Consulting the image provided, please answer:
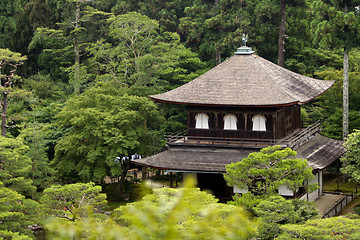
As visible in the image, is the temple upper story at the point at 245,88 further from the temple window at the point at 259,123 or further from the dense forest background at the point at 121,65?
the dense forest background at the point at 121,65

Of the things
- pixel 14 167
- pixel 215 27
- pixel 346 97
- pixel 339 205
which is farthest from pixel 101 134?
pixel 215 27

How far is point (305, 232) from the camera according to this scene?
21656 mm

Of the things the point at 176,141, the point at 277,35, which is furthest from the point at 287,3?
the point at 176,141

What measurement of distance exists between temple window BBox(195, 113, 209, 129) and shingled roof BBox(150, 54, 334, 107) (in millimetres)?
1074

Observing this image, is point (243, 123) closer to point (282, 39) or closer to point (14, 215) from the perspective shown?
point (14, 215)

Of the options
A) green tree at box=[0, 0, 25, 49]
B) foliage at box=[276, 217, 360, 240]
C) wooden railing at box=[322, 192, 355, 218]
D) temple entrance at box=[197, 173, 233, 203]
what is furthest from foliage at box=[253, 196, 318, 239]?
green tree at box=[0, 0, 25, 49]

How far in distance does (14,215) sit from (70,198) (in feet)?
8.98

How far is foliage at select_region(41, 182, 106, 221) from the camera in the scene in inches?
1057

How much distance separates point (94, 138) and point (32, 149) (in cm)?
380

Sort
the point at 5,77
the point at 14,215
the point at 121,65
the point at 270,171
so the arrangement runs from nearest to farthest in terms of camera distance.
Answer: the point at 14,215
the point at 270,171
the point at 5,77
the point at 121,65

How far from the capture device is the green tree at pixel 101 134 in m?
35.2

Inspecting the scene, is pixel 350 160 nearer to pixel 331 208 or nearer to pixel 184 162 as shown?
pixel 331 208

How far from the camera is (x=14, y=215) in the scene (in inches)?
1004

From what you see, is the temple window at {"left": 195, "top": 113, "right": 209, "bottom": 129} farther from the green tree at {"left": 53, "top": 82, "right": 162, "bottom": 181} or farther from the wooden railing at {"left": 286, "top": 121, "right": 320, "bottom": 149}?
the wooden railing at {"left": 286, "top": 121, "right": 320, "bottom": 149}
